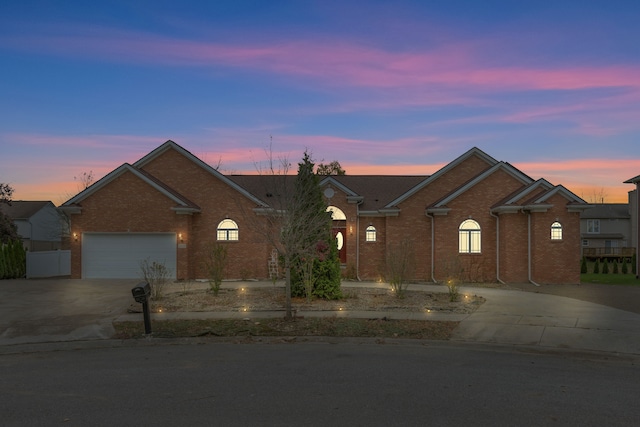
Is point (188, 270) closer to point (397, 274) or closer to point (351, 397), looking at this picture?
point (397, 274)

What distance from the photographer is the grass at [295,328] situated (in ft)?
39.1

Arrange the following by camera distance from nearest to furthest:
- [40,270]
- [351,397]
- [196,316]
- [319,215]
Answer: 1. [351,397]
2. [196,316]
3. [319,215]
4. [40,270]

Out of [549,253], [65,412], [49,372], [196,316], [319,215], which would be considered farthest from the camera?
[549,253]

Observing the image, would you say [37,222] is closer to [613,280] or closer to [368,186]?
[368,186]

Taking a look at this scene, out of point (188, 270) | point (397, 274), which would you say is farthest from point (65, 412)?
point (188, 270)

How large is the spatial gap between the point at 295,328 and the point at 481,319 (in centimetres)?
470

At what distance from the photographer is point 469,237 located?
1057 inches

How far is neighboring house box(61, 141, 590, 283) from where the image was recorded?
24.6 m

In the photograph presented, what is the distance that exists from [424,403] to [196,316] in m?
8.64

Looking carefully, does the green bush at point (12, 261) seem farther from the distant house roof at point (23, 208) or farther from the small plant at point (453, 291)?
the distant house roof at point (23, 208)

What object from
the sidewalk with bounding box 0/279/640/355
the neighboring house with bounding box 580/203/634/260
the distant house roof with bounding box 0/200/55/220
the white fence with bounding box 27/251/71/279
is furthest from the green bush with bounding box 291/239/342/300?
the neighboring house with bounding box 580/203/634/260

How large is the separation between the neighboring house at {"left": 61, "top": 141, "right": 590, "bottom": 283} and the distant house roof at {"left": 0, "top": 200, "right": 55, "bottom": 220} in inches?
1357

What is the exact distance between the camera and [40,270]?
98.3 ft

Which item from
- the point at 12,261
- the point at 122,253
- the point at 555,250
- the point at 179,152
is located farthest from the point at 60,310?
the point at 555,250
